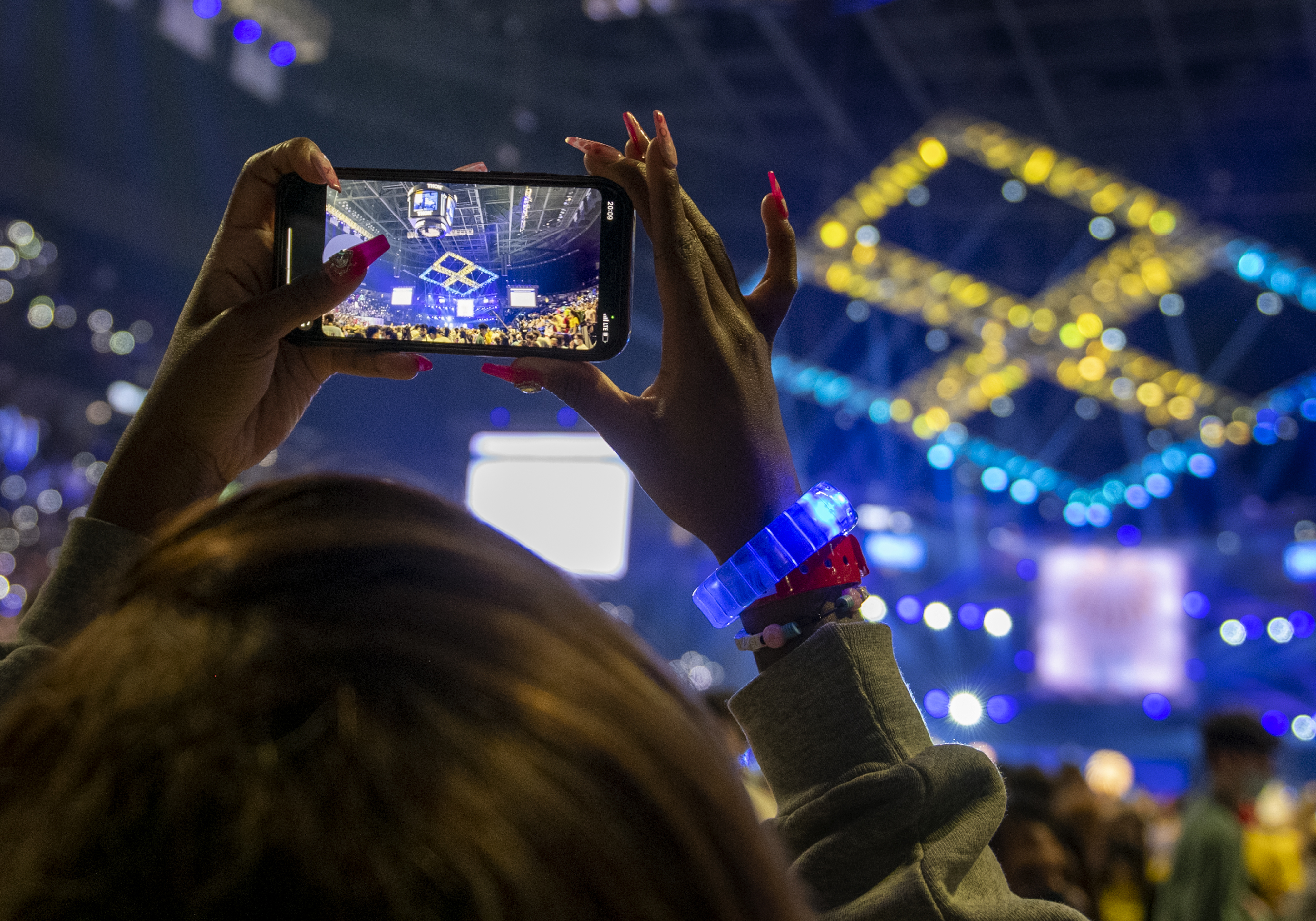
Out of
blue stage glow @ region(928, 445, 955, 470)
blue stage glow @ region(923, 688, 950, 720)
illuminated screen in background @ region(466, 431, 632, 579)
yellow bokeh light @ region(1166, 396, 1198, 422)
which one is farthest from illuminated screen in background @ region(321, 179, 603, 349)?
blue stage glow @ region(923, 688, 950, 720)

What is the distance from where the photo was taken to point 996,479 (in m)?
12.7

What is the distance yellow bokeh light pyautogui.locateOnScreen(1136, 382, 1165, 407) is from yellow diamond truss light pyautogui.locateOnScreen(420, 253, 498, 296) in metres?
9.21

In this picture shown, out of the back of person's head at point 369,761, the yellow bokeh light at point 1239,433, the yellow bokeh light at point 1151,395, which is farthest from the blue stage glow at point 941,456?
the back of person's head at point 369,761

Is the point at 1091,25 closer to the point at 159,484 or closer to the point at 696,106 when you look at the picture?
the point at 696,106

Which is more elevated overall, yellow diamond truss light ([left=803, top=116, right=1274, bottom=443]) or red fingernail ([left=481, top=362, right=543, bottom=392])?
yellow diamond truss light ([left=803, top=116, right=1274, bottom=443])

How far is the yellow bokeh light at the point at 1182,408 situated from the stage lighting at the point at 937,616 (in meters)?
4.96

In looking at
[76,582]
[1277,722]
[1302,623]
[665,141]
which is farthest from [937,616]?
[76,582]

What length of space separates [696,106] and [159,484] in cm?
865

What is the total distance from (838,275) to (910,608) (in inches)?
297

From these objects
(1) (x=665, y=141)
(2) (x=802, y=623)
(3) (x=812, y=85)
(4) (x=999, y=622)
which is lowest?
(4) (x=999, y=622)

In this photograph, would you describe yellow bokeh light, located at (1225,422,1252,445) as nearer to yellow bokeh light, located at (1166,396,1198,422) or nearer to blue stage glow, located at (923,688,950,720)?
yellow bokeh light, located at (1166,396,1198,422)

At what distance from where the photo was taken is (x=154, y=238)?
9805 millimetres

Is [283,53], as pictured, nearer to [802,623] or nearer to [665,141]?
[665,141]

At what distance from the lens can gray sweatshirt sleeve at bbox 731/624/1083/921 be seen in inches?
26.6
